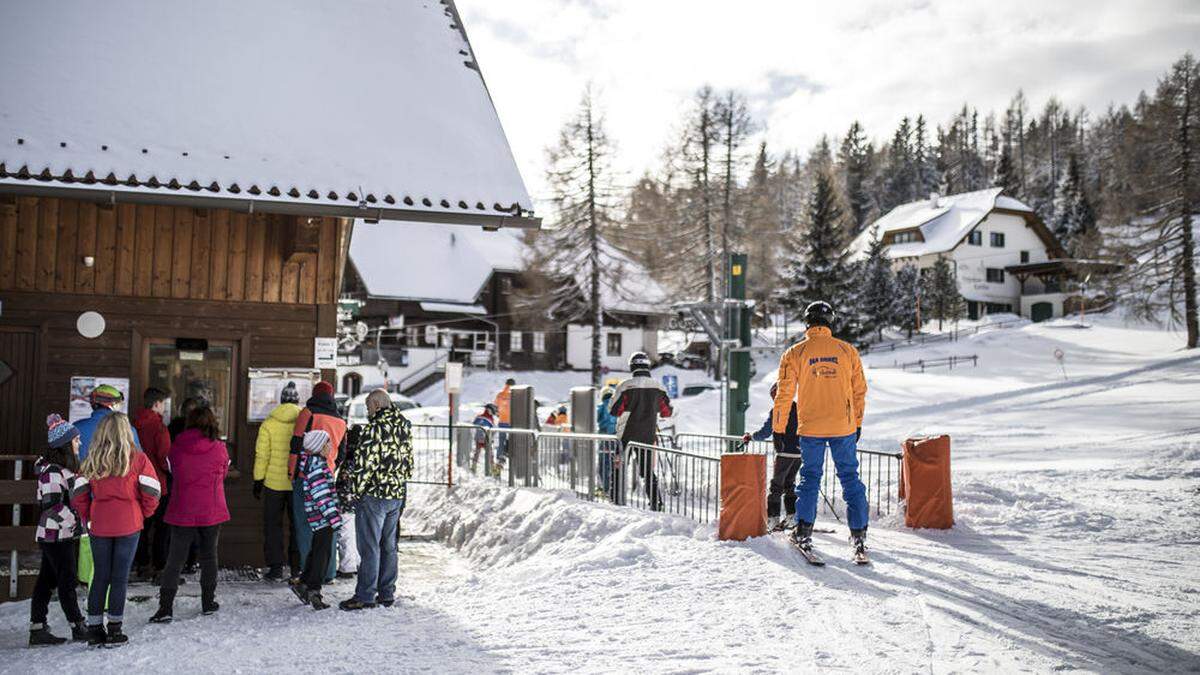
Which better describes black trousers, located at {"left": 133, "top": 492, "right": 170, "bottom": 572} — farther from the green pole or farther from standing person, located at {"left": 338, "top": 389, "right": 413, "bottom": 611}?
the green pole

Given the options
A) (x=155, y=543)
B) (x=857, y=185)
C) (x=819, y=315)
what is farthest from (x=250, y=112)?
(x=857, y=185)

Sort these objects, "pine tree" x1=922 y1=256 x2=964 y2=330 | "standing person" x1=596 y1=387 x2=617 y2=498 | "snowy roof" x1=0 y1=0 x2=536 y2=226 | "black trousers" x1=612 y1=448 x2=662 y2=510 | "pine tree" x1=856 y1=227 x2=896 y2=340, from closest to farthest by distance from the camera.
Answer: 1. "snowy roof" x1=0 y1=0 x2=536 y2=226
2. "black trousers" x1=612 y1=448 x2=662 y2=510
3. "standing person" x1=596 y1=387 x2=617 y2=498
4. "pine tree" x1=856 y1=227 x2=896 y2=340
5. "pine tree" x1=922 y1=256 x2=964 y2=330

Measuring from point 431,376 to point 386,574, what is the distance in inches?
1560

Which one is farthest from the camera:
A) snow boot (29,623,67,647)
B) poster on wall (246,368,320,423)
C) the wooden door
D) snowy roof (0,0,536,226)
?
poster on wall (246,368,320,423)

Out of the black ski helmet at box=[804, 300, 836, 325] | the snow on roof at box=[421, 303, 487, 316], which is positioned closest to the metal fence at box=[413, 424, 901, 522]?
the black ski helmet at box=[804, 300, 836, 325]

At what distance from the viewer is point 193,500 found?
7.16m

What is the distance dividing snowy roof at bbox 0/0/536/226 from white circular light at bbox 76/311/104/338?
1751 millimetres

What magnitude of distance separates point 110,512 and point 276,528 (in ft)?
9.32

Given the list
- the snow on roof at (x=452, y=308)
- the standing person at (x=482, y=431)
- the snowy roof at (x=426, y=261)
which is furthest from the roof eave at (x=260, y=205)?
the snow on roof at (x=452, y=308)

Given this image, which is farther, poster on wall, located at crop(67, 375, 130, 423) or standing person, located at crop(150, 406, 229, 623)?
poster on wall, located at crop(67, 375, 130, 423)

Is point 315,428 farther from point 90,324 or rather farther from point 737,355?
point 737,355

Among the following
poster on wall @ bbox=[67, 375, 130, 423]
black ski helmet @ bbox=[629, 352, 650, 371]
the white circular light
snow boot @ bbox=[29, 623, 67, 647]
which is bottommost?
snow boot @ bbox=[29, 623, 67, 647]

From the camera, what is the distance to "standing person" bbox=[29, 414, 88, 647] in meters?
6.42

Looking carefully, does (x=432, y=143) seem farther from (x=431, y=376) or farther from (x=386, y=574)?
(x=431, y=376)
